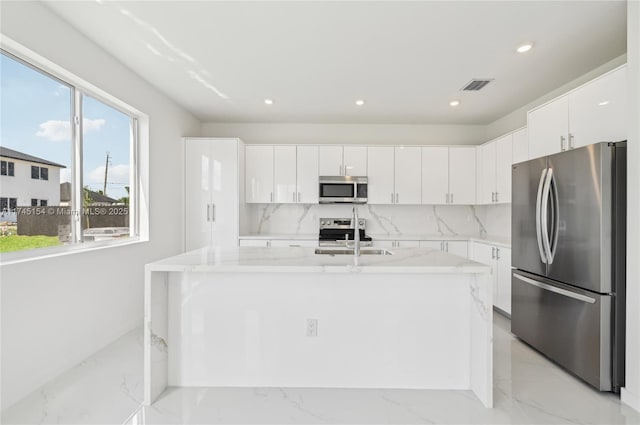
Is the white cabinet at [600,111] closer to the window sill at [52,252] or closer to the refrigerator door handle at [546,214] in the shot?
the refrigerator door handle at [546,214]

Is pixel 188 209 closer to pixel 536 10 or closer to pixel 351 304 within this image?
pixel 351 304

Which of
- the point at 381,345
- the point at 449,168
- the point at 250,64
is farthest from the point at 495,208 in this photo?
the point at 250,64

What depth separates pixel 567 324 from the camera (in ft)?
8.35

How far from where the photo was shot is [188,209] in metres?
4.50

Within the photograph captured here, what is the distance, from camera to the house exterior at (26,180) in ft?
7.02

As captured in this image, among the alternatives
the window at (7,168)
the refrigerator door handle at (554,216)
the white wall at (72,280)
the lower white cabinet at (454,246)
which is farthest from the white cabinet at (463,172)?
the window at (7,168)

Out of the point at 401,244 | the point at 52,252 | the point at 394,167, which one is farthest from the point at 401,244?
the point at 52,252

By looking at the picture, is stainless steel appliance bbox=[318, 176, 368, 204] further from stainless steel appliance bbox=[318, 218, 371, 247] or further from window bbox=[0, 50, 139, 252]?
window bbox=[0, 50, 139, 252]

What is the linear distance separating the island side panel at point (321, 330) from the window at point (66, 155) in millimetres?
1090

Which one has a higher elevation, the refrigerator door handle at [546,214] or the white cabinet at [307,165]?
Answer: the white cabinet at [307,165]

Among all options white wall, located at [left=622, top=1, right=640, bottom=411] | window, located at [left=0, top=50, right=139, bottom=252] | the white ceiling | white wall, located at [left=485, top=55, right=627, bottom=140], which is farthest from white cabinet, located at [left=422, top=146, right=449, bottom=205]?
window, located at [left=0, top=50, right=139, bottom=252]

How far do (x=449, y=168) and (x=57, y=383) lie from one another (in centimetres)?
469

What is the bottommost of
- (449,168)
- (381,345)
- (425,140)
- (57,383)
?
(57,383)

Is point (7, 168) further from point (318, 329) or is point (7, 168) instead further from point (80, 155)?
point (318, 329)
